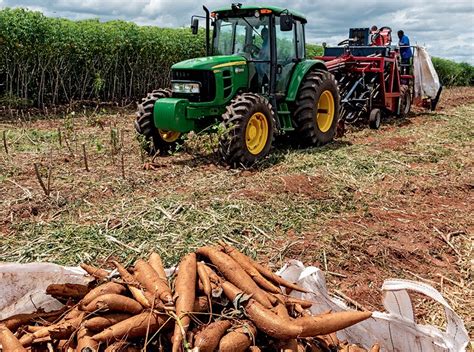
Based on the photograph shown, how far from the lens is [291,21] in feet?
24.9

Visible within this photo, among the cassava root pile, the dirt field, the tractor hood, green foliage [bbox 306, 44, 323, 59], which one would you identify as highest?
green foliage [bbox 306, 44, 323, 59]

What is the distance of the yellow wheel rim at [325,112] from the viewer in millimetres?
9430

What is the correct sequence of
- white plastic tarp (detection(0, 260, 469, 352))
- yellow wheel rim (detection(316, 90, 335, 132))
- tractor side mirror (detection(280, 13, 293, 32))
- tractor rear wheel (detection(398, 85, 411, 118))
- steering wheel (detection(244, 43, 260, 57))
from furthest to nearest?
tractor rear wheel (detection(398, 85, 411, 118)) → yellow wheel rim (detection(316, 90, 335, 132)) → steering wheel (detection(244, 43, 260, 57)) → tractor side mirror (detection(280, 13, 293, 32)) → white plastic tarp (detection(0, 260, 469, 352))

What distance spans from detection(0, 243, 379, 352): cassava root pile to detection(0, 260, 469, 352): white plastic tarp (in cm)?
10

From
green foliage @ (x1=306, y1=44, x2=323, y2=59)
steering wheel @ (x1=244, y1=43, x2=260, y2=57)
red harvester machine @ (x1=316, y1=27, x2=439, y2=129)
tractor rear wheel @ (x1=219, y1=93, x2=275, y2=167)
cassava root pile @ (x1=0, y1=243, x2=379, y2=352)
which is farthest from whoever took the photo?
green foliage @ (x1=306, y1=44, x2=323, y2=59)

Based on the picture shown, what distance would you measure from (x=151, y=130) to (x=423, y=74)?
8.73 m

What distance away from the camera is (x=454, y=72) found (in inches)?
1315

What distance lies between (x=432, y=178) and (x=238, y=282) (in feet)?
18.0

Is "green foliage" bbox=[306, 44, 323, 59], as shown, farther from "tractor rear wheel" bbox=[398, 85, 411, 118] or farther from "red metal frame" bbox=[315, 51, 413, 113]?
"red metal frame" bbox=[315, 51, 413, 113]

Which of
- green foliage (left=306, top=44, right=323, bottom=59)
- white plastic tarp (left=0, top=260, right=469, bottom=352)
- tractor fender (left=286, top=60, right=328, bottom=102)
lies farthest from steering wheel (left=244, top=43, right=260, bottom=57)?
green foliage (left=306, top=44, right=323, bottom=59)

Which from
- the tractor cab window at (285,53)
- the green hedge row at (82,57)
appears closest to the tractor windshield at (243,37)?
the tractor cab window at (285,53)

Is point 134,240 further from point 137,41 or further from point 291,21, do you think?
point 137,41

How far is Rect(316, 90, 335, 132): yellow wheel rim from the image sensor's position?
9430 mm

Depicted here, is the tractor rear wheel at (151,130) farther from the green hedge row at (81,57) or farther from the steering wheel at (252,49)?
the green hedge row at (81,57)
